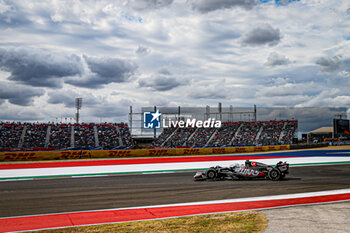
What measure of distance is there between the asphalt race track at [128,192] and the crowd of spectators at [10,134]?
32586mm

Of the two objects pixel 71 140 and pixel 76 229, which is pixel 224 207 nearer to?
pixel 76 229

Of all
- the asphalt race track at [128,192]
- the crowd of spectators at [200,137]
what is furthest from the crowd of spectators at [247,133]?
the asphalt race track at [128,192]

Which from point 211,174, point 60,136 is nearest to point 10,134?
point 60,136

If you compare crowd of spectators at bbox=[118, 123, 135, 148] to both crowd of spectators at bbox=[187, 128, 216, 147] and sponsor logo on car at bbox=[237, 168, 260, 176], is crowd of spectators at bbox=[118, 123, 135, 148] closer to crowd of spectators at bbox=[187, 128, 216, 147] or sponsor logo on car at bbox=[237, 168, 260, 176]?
crowd of spectators at bbox=[187, 128, 216, 147]

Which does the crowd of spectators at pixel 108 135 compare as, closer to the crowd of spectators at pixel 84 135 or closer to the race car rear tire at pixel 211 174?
the crowd of spectators at pixel 84 135

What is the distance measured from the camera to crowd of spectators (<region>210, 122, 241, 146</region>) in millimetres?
53003

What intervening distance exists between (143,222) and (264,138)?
4569 cm

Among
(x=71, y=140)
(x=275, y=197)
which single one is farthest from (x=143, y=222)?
(x=71, y=140)

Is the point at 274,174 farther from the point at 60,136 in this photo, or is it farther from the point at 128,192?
the point at 60,136

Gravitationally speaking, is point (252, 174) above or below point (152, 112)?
below

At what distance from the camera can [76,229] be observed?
7406 millimetres

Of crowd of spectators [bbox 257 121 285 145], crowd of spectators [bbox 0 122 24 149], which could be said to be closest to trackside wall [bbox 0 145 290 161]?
crowd of spectators [bbox 257 121 285 145]

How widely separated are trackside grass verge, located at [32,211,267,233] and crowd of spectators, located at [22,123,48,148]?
42.1 metres

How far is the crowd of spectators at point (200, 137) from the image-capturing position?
55081 millimetres
